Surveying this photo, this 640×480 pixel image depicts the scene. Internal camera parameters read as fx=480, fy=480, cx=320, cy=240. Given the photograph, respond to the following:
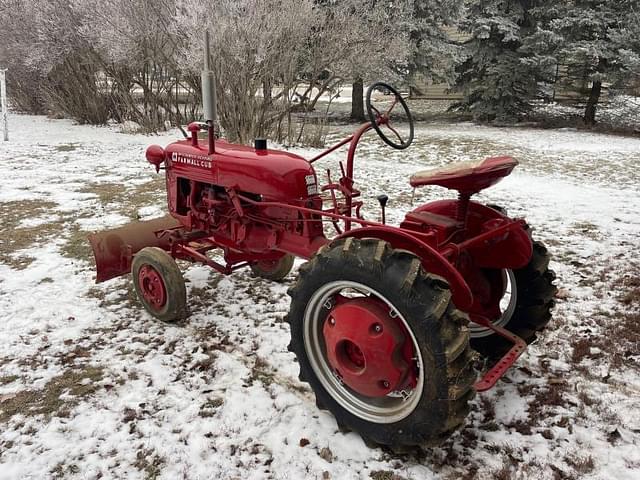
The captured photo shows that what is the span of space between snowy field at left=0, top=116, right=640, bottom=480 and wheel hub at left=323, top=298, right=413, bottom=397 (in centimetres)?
32

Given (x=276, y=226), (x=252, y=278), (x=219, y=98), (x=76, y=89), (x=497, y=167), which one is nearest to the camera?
(x=497, y=167)

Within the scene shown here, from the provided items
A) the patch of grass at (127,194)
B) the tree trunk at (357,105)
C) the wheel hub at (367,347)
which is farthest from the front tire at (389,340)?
the tree trunk at (357,105)

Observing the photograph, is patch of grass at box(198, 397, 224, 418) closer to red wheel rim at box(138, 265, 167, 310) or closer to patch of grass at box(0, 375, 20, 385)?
red wheel rim at box(138, 265, 167, 310)

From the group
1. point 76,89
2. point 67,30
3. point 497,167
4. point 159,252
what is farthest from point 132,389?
point 76,89

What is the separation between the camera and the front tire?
6.49 feet

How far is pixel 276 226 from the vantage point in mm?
3281

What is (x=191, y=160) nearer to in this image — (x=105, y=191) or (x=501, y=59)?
(x=105, y=191)

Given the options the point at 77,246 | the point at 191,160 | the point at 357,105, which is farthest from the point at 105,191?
the point at 357,105

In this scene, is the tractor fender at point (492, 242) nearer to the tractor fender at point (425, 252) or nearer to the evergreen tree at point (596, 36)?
the tractor fender at point (425, 252)

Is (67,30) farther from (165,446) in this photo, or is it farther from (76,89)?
(165,446)

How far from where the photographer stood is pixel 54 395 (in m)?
2.71

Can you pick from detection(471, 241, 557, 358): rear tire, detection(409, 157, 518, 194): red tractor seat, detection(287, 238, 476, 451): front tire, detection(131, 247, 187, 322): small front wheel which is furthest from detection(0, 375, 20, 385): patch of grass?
detection(471, 241, 557, 358): rear tire

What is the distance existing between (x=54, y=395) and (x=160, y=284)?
992mm

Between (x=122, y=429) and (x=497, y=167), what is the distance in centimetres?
225
